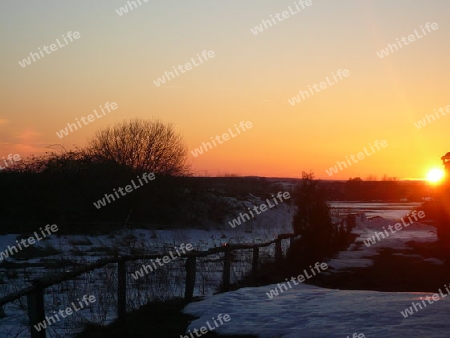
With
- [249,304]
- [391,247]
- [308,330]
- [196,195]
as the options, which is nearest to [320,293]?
[249,304]

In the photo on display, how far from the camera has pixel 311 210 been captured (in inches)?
796

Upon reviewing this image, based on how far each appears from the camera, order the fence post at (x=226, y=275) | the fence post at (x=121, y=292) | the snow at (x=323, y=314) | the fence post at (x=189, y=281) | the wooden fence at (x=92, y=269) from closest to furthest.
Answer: the wooden fence at (x=92, y=269) → the snow at (x=323, y=314) → the fence post at (x=121, y=292) → the fence post at (x=189, y=281) → the fence post at (x=226, y=275)

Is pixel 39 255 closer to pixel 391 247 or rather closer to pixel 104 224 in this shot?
pixel 104 224

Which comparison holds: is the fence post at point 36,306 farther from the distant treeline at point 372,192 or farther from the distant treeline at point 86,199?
the distant treeline at point 372,192

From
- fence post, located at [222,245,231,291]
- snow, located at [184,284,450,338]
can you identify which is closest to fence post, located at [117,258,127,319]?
snow, located at [184,284,450,338]

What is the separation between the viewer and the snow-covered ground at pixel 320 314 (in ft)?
25.9

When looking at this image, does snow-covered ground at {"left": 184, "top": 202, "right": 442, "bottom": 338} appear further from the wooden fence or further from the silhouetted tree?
the silhouetted tree

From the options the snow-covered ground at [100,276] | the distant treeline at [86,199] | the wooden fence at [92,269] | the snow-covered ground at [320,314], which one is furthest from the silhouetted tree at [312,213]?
the distant treeline at [86,199]

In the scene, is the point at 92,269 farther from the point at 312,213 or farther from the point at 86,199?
the point at 86,199

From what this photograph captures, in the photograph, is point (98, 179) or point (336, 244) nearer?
point (336, 244)

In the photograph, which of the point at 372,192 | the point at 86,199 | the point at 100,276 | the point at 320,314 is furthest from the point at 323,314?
the point at 372,192

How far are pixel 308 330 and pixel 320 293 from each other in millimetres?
3329

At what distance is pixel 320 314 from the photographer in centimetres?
912

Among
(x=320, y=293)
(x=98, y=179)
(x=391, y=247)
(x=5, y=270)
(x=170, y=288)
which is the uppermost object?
(x=98, y=179)
